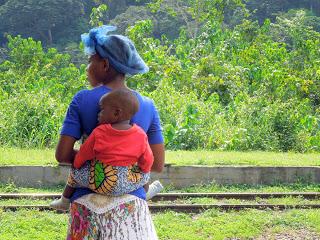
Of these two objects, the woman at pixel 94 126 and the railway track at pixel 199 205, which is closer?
the woman at pixel 94 126

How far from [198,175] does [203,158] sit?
64 cm

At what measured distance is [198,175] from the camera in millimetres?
9102

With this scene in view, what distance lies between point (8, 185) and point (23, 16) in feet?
94.8

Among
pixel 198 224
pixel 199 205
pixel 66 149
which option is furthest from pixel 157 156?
pixel 199 205

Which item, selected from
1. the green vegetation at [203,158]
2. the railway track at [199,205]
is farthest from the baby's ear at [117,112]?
the green vegetation at [203,158]

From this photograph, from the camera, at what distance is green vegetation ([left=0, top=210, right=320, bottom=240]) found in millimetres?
6512

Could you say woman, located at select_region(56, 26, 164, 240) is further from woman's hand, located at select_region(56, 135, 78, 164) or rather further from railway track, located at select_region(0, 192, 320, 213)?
railway track, located at select_region(0, 192, 320, 213)

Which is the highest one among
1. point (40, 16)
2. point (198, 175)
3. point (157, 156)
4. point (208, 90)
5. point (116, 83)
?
point (116, 83)

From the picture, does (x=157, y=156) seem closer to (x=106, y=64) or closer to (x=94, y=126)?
(x=94, y=126)

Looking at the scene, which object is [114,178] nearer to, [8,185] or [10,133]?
[8,185]

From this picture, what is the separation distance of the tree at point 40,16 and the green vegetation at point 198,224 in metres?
30.1

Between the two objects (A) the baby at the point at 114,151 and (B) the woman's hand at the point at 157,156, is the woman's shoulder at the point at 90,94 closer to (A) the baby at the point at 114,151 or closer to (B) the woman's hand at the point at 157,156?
(A) the baby at the point at 114,151

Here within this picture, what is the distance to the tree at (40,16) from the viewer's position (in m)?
36.1

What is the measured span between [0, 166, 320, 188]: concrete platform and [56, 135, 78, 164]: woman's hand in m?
5.93
